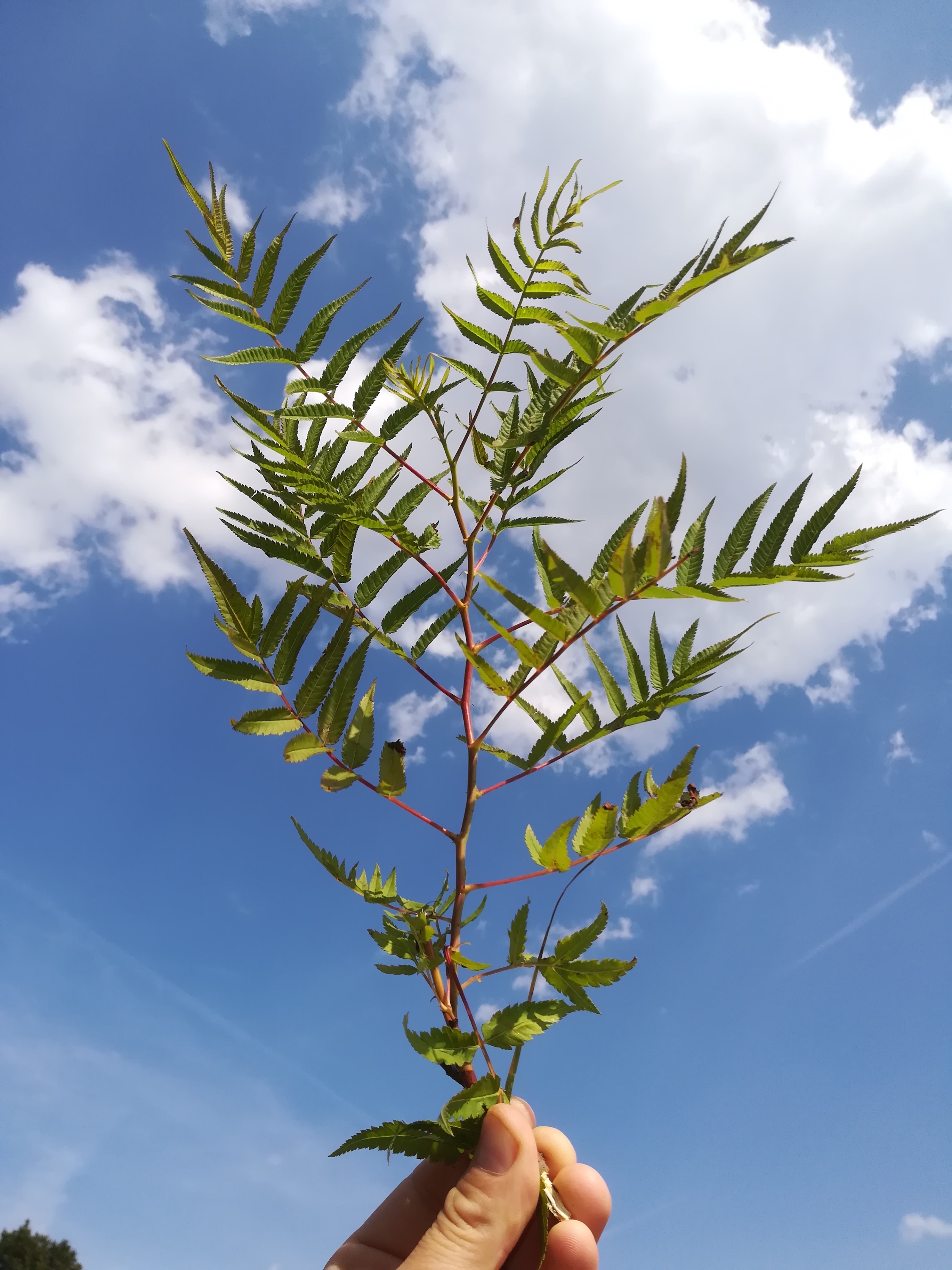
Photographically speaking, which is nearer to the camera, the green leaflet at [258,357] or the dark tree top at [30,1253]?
the green leaflet at [258,357]

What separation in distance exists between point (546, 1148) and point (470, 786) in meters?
1.50

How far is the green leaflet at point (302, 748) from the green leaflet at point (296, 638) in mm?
210

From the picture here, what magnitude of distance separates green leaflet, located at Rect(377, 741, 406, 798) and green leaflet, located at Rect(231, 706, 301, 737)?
0.92 ft

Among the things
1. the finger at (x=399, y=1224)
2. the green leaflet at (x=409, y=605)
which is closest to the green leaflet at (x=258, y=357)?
the green leaflet at (x=409, y=605)

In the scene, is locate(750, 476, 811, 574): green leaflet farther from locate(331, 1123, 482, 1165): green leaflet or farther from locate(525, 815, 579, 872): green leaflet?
locate(331, 1123, 482, 1165): green leaflet

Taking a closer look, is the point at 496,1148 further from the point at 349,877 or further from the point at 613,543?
the point at 613,543

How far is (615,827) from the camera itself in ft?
7.09

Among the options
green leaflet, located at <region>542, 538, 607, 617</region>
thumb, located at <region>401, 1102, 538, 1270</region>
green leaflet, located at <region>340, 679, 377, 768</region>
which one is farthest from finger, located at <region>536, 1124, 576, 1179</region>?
green leaflet, located at <region>542, 538, 607, 617</region>

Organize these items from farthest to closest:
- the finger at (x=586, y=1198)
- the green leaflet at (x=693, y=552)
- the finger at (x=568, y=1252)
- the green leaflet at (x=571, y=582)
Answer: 1. the finger at (x=586, y=1198)
2. the finger at (x=568, y=1252)
3. the green leaflet at (x=693, y=552)
4. the green leaflet at (x=571, y=582)

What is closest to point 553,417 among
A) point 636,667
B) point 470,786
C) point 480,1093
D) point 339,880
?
point 636,667

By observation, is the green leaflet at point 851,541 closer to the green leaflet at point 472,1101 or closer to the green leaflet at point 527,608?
the green leaflet at point 527,608

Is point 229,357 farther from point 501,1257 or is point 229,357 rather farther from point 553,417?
point 501,1257

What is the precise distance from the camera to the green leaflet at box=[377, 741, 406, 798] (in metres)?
2.27

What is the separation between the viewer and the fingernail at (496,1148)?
2.18 meters
